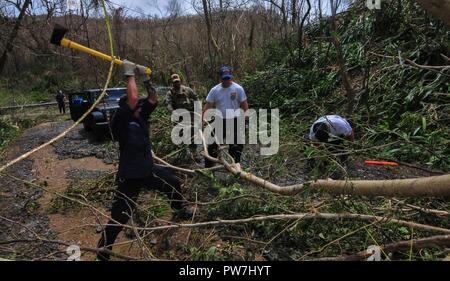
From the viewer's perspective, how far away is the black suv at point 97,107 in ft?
29.2

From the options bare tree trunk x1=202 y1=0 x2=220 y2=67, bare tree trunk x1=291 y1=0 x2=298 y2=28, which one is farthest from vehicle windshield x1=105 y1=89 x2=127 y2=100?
bare tree trunk x1=291 y1=0 x2=298 y2=28

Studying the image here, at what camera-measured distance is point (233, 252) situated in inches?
120

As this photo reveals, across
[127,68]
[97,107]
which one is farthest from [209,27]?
[127,68]

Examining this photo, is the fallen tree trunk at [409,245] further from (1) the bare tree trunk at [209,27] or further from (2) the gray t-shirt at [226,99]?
(1) the bare tree trunk at [209,27]

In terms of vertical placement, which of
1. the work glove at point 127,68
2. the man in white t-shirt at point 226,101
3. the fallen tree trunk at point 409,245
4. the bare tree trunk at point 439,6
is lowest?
the fallen tree trunk at point 409,245

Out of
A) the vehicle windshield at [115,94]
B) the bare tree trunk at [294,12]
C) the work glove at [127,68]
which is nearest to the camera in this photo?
the work glove at [127,68]

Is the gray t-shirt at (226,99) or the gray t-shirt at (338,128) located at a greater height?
the gray t-shirt at (226,99)

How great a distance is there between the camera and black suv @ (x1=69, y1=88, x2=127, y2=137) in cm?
891

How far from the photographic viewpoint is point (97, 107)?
9438 mm

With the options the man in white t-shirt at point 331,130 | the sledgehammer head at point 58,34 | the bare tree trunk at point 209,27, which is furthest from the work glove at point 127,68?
the bare tree trunk at point 209,27

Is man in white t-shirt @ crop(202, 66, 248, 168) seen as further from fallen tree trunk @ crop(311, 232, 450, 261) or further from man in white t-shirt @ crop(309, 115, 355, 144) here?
fallen tree trunk @ crop(311, 232, 450, 261)

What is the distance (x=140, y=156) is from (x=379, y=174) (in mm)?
3012

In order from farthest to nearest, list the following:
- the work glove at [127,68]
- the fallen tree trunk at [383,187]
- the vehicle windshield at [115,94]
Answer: the vehicle windshield at [115,94]
the work glove at [127,68]
the fallen tree trunk at [383,187]
